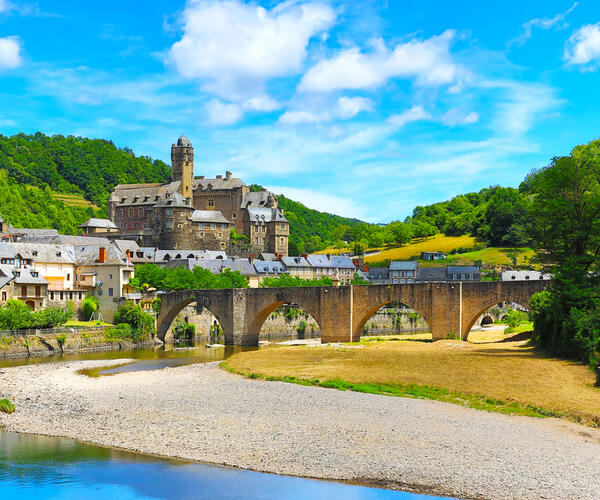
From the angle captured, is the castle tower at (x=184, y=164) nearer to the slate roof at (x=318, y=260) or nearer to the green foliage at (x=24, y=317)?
the slate roof at (x=318, y=260)

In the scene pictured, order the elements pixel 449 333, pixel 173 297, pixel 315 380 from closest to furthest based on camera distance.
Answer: pixel 315 380 → pixel 449 333 → pixel 173 297

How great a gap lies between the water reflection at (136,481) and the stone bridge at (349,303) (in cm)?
3292

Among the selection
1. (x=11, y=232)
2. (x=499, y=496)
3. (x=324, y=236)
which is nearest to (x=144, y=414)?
(x=499, y=496)

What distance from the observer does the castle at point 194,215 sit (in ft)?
Result: 362

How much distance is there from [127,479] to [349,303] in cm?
3667

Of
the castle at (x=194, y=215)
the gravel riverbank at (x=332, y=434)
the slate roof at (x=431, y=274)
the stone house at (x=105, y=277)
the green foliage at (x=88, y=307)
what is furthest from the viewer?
the castle at (x=194, y=215)

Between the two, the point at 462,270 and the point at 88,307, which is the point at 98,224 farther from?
the point at 462,270

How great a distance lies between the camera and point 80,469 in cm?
2108

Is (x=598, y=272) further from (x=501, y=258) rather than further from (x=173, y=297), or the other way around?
(x=501, y=258)

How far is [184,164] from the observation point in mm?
121625

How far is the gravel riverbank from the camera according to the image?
759 inches

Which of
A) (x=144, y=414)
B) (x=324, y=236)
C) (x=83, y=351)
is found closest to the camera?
(x=144, y=414)

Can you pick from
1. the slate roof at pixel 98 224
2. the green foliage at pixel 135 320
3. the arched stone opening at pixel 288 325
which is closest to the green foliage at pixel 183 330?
the green foliage at pixel 135 320

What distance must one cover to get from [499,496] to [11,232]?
88.4 meters
